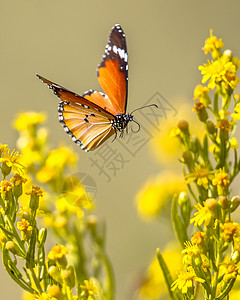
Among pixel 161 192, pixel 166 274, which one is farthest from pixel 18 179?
pixel 161 192

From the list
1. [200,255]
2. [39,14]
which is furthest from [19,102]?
[200,255]

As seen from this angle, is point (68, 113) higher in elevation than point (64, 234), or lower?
higher

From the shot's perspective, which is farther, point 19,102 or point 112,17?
point 112,17

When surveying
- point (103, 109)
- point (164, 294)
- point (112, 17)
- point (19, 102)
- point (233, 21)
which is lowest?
point (164, 294)

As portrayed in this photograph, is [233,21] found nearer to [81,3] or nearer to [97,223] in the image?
[81,3]

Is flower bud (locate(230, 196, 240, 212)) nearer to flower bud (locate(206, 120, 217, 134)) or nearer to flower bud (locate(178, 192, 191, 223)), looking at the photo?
flower bud (locate(178, 192, 191, 223))

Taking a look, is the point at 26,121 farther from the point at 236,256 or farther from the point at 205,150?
the point at 236,256
